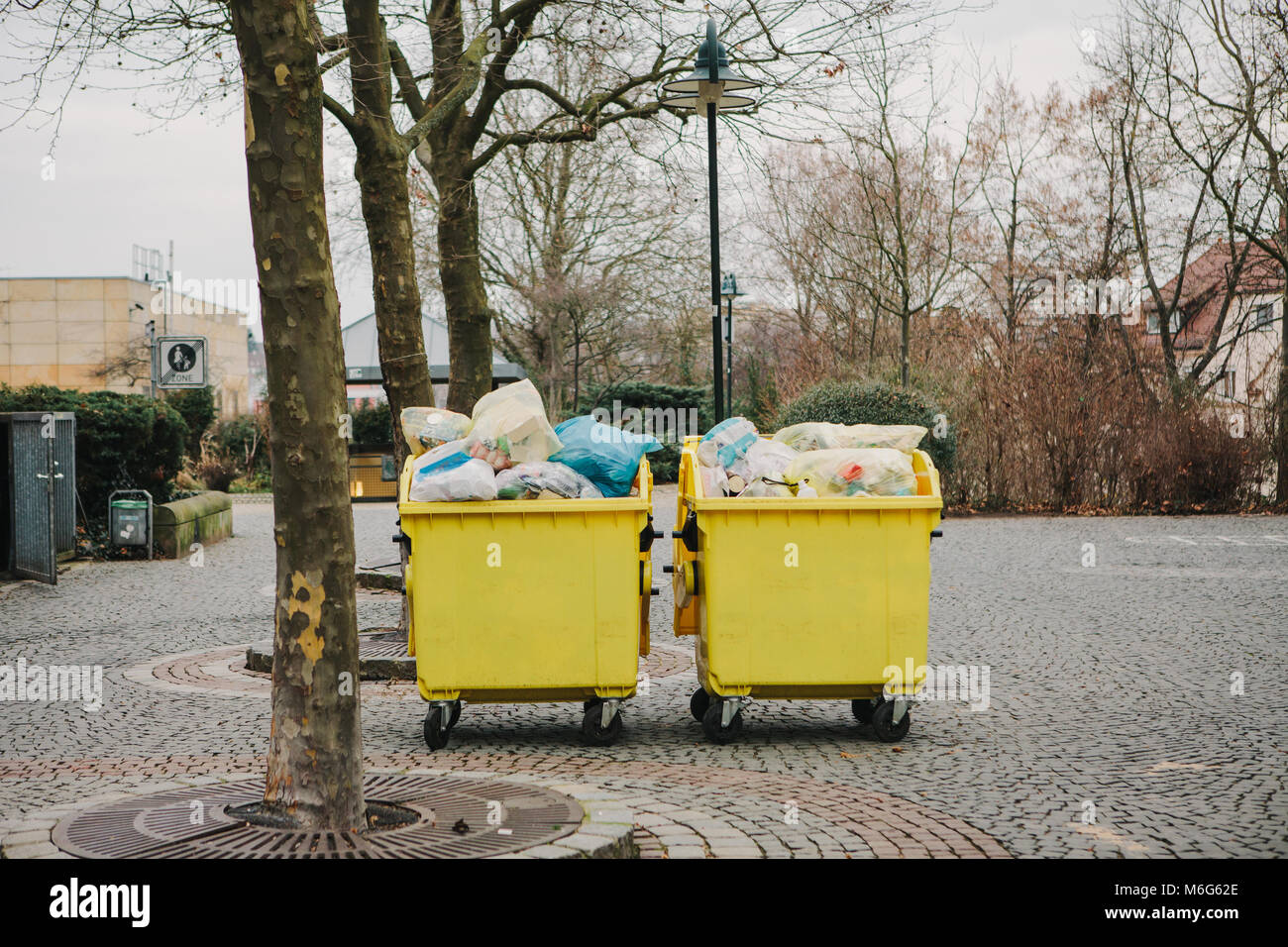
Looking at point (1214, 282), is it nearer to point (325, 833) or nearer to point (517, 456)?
point (517, 456)

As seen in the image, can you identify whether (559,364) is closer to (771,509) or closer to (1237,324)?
(1237,324)

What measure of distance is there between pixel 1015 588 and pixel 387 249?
6396mm

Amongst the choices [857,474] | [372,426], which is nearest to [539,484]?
[857,474]

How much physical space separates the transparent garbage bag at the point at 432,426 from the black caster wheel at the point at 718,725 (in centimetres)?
181

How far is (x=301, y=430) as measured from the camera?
411 centimetres

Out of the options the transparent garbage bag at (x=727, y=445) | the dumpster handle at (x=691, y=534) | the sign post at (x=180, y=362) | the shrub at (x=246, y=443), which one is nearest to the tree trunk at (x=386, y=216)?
the dumpster handle at (x=691, y=534)

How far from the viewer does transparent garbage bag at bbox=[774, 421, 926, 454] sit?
6707mm

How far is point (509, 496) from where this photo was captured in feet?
20.3

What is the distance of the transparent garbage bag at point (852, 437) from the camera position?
6707 mm

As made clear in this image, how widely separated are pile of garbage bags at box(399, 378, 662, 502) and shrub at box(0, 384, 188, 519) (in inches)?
417

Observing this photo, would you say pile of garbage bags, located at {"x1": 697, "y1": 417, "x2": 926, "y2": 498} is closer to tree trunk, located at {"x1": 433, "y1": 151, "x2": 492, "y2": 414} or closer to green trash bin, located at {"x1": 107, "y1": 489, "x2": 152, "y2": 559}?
tree trunk, located at {"x1": 433, "y1": 151, "x2": 492, "y2": 414}

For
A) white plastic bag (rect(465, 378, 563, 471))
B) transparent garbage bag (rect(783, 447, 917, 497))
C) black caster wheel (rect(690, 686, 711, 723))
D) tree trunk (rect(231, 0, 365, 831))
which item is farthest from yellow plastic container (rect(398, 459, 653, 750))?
tree trunk (rect(231, 0, 365, 831))

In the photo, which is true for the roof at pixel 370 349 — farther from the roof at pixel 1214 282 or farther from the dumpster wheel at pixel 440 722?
the dumpster wheel at pixel 440 722
